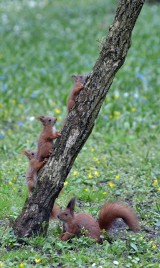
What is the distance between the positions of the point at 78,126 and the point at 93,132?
13.4 feet

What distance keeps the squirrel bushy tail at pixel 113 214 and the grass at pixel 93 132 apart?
5.4 inches

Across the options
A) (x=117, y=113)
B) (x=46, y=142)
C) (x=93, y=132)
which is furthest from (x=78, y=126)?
(x=117, y=113)

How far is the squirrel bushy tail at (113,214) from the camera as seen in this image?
5863 millimetres

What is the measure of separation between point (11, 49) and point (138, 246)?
31.7ft

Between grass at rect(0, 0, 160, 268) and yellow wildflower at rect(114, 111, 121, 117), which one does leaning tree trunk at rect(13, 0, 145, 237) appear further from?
yellow wildflower at rect(114, 111, 121, 117)

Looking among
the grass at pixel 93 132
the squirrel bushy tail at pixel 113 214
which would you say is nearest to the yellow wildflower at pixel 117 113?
the grass at pixel 93 132

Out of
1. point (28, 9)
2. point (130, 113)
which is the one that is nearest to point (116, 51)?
point (130, 113)

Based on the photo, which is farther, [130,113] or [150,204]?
[130,113]

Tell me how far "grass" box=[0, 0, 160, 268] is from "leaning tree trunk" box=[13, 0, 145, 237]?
18 cm

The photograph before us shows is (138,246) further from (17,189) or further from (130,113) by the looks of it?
(130,113)

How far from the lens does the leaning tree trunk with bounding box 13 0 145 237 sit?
5719 mm

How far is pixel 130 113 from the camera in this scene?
34.3 feet

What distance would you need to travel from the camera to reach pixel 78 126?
573cm

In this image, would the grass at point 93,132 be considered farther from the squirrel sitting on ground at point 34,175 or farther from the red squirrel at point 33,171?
the red squirrel at point 33,171
